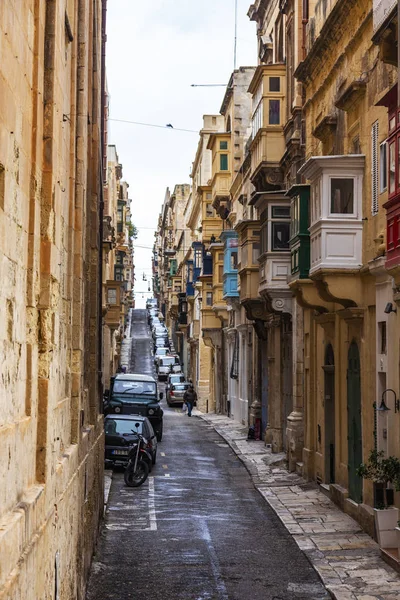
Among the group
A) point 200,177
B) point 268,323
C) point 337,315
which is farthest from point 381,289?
point 200,177

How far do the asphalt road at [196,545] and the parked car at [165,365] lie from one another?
48.0 metres

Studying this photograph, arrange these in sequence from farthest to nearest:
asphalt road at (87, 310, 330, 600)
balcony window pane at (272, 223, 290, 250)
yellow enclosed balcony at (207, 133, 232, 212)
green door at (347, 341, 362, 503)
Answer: yellow enclosed balcony at (207, 133, 232, 212)
balcony window pane at (272, 223, 290, 250)
green door at (347, 341, 362, 503)
asphalt road at (87, 310, 330, 600)

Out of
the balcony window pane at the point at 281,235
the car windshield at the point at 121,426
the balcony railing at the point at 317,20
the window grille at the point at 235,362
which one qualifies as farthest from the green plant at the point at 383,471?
the window grille at the point at 235,362

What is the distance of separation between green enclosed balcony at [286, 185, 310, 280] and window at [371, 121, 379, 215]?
10.3 ft

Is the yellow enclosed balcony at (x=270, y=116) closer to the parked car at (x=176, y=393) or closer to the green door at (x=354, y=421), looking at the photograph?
the green door at (x=354, y=421)

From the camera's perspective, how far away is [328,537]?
17891mm

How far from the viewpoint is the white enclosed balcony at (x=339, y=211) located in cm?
1931

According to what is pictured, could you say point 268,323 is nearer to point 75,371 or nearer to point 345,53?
point 345,53

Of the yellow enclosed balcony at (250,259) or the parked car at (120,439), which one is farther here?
the yellow enclosed balcony at (250,259)

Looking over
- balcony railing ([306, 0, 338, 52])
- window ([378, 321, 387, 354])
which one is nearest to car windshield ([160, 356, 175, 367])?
balcony railing ([306, 0, 338, 52])

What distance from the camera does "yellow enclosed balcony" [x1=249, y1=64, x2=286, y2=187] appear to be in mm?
30438

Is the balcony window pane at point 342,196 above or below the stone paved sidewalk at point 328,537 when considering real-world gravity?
above

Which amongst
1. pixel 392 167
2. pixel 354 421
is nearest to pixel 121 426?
pixel 354 421

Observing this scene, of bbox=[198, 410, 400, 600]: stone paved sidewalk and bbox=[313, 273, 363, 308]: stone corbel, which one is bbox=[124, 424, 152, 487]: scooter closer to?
bbox=[198, 410, 400, 600]: stone paved sidewalk
